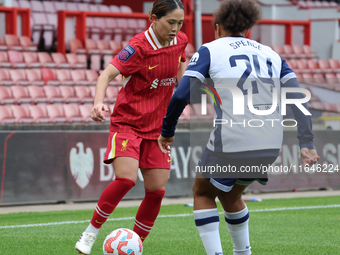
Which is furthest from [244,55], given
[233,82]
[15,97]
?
[15,97]

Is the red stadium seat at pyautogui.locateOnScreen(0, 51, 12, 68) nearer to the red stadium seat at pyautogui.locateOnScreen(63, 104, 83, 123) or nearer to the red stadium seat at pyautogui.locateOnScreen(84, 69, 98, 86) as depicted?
the red stadium seat at pyautogui.locateOnScreen(84, 69, 98, 86)

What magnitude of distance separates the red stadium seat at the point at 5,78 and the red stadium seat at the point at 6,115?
142cm

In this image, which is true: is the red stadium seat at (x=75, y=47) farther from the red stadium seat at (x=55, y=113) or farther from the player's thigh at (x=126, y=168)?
the player's thigh at (x=126, y=168)

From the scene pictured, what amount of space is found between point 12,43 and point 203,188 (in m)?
12.4

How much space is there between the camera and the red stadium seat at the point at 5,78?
42.8 feet

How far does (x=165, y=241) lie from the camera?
536cm

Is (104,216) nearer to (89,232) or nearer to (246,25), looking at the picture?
(89,232)

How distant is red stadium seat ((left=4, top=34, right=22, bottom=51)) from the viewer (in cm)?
1446

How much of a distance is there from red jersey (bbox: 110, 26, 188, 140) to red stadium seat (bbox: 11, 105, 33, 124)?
802 cm

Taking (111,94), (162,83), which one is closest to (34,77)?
(111,94)

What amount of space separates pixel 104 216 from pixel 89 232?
167 millimetres

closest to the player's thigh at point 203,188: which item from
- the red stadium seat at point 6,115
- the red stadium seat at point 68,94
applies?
the red stadium seat at point 6,115

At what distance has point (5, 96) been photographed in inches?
487

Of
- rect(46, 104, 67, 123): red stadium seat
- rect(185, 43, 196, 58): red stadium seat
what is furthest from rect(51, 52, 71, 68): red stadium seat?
rect(185, 43, 196, 58): red stadium seat
